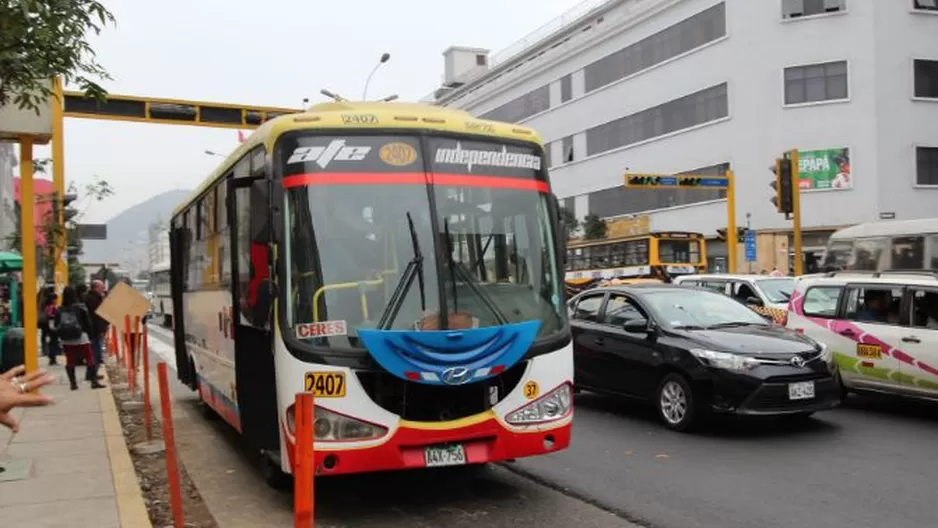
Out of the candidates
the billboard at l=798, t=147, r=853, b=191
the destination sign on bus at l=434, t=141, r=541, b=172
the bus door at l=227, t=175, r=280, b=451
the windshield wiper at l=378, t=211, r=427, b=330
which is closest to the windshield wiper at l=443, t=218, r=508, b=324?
the windshield wiper at l=378, t=211, r=427, b=330

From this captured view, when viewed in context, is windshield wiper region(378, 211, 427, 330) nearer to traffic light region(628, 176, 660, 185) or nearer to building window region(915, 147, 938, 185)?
traffic light region(628, 176, 660, 185)

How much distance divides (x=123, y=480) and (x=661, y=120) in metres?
43.6

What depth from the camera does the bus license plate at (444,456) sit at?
19.1 feet

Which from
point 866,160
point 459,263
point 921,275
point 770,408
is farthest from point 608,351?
point 866,160

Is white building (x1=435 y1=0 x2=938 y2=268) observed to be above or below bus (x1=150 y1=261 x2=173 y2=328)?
above

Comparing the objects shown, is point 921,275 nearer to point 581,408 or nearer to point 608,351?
point 608,351

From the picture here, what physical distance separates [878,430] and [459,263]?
555 centimetres

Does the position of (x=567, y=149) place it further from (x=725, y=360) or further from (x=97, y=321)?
(x=725, y=360)

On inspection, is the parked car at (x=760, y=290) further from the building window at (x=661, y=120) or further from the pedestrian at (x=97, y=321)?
the building window at (x=661, y=120)

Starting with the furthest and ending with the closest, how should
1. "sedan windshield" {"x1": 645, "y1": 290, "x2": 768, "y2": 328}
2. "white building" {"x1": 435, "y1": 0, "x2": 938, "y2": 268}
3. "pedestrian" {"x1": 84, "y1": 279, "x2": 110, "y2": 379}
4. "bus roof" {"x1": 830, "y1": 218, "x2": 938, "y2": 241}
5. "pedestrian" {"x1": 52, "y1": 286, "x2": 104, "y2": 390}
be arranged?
1. "white building" {"x1": 435, "y1": 0, "x2": 938, "y2": 268}
2. "pedestrian" {"x1": 84, "y1": 279, "x2": 110, "y2": 379}
3. "pedestrian" {"x1": 52, "y1": 286, "x2": 104, "y2": 390}
4. "bus roof" {"x1": 830, "y1": 218, "x2": 938, "y2": 241}
5. "sedan windshield" {"x1": 645, "y1": 290, "x2": 768, "y2": 328}

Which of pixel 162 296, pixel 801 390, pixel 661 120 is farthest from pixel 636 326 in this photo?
pixel 661 120

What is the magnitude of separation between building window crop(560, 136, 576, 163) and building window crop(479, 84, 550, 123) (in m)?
3.51

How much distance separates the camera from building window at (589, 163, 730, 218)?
4362 cm

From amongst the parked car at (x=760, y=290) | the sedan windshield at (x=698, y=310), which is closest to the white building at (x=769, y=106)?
the parked car at (x=760, y=290)
